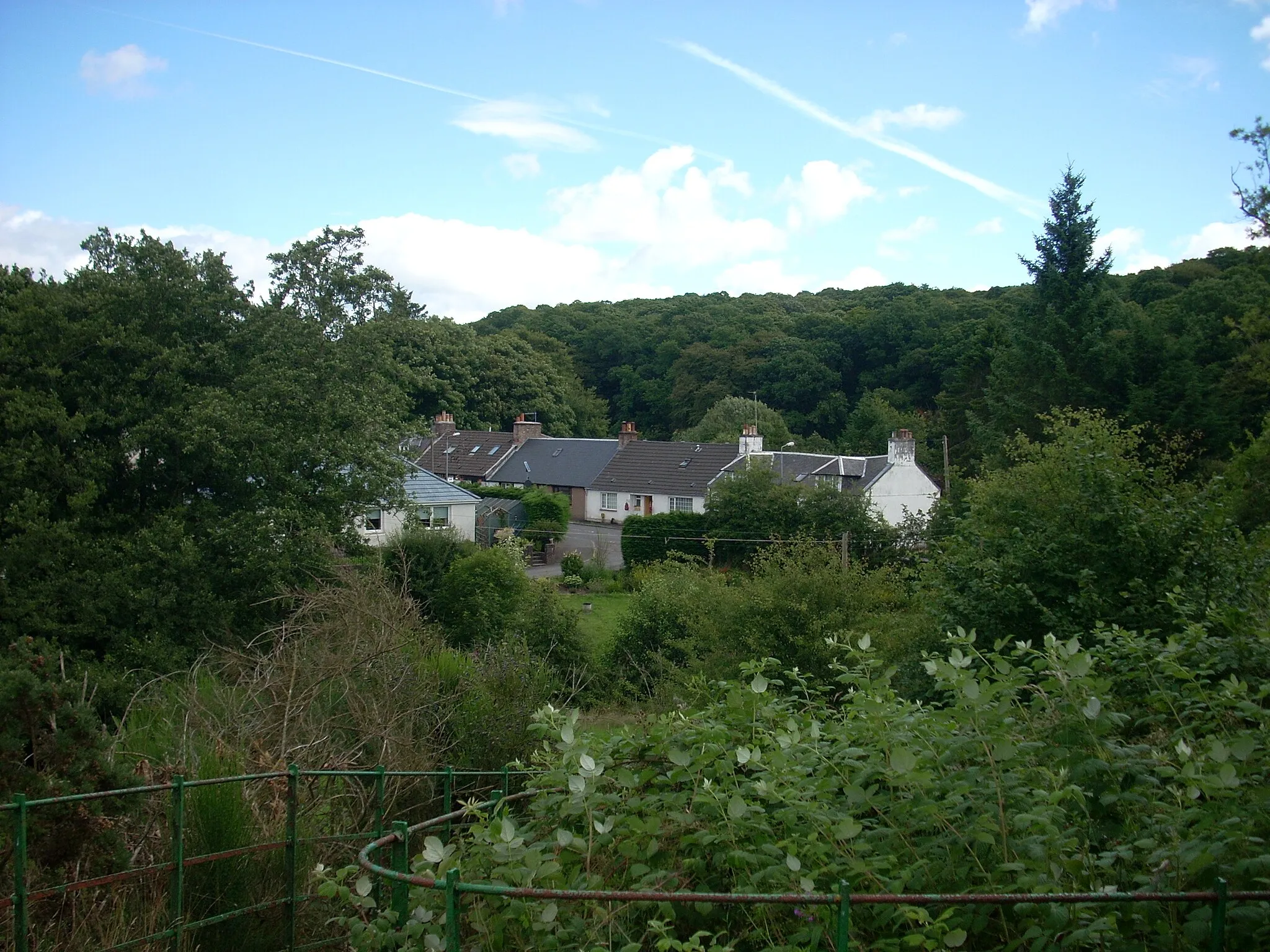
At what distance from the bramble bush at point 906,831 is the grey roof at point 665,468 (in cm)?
4395

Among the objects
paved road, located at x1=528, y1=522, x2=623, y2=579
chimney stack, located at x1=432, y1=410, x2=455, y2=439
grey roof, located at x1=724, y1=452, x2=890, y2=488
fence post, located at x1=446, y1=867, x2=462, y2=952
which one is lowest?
paved road, located at x1=528, y1=522, x2=623, y2=579

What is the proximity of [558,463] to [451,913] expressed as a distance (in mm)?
52519

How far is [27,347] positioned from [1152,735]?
1931 cm

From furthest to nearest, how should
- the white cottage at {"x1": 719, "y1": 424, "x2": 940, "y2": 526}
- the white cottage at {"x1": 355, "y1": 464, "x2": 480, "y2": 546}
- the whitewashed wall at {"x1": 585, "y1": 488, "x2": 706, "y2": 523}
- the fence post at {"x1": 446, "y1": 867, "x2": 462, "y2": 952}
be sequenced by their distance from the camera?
the whitewashed wall at {"x1": 585, "y1": 488, "x2": 706, "y2": 523} → the white cottage at {"x1": 719, "y1": 424, "x2": 940, "y2": 526} → the white cottage at {"x1": 355, "y1": 464, "x2": 480, "y2": 546} → the fence post at {"x1": 446, "y1": 867, "x2": 462, "y2": 952}

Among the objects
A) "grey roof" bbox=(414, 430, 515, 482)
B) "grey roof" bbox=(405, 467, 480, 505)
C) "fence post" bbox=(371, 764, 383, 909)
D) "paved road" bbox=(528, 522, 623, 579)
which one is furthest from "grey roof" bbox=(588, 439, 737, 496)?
"fence post" bbox=(371, 764, 383, 909)

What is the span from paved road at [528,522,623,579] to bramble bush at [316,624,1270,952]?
99.9 ft

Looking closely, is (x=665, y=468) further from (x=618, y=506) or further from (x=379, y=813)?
(x=379, y=813)

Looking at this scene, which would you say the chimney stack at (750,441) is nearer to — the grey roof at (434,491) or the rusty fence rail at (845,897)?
the grey roof at (434,491)

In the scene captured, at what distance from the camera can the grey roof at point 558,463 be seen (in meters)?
54.1

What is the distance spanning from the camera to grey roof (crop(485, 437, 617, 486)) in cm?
5406

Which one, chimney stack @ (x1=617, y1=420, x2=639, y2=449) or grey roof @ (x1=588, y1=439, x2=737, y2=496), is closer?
grey roof @ (x1=588, y1=439, x2=737, y2=496)

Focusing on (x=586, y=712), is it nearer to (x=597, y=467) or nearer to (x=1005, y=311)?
(x=597, y=467)

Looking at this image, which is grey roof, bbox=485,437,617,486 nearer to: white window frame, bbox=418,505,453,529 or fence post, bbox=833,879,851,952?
white window frame, bbox=418,505,453,529

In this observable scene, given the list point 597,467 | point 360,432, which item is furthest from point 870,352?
point 360,432
